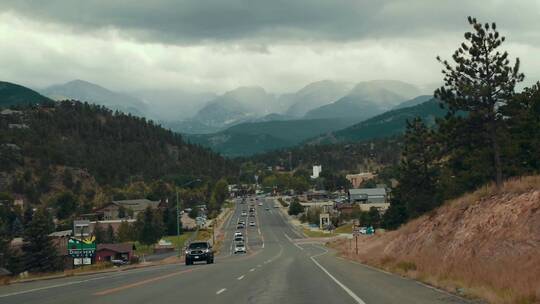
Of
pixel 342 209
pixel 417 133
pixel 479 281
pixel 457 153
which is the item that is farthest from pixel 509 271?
pixel 342 209

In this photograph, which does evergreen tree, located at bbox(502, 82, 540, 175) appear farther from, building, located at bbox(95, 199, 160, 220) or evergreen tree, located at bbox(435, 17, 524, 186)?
building, located at bbox(95, 199, 160, 220)

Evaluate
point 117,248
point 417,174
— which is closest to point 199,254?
point 417,174

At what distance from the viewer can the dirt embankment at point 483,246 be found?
64.5 ft

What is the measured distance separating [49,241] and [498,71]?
65.4 m

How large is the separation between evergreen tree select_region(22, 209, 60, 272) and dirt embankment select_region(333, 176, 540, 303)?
5530 cm

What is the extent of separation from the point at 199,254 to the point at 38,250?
50.9 m

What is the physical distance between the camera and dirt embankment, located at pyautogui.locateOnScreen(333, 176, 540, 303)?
19.7 metres

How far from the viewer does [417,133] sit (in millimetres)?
94188

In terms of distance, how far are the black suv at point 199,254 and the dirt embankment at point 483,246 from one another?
1140cm

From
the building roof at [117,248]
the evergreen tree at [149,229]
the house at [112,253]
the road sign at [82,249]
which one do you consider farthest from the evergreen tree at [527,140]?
the evergreen tree at [149,229]

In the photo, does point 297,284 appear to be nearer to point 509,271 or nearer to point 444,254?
point 509,271

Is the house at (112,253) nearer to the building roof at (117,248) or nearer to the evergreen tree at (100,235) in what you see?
the building roof at (117,248)

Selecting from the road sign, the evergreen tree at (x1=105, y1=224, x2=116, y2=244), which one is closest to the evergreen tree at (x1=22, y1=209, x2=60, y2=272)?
the road sign

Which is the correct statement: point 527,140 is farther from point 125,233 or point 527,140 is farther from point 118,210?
point 118,210
